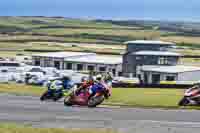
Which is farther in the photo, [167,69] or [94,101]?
[167,69]

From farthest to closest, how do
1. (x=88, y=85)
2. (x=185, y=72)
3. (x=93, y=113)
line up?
(x=185, y=72), (x=88, y=85), (x=93, y=113)

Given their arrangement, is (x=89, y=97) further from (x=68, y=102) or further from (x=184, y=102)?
(x=184, y=102)

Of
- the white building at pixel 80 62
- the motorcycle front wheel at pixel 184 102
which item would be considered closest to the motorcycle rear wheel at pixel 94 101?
the motorcycle front wheel at pixel 184 102

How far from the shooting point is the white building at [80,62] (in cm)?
7300

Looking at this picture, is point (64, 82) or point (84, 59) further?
point (84, 59)

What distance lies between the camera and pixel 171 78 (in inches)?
2311

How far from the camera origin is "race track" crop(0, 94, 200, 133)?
16.8 metres

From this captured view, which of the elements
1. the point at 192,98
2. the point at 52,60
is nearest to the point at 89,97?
the point at 192,98

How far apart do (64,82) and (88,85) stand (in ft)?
11.2

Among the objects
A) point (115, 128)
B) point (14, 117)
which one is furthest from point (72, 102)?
point (115, 128)

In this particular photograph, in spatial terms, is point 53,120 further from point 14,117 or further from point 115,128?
point 115,128

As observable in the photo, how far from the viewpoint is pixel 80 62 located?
75062 mm

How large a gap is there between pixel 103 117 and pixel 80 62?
56.0 meters

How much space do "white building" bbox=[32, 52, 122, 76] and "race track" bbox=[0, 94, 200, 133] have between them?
49.3m
